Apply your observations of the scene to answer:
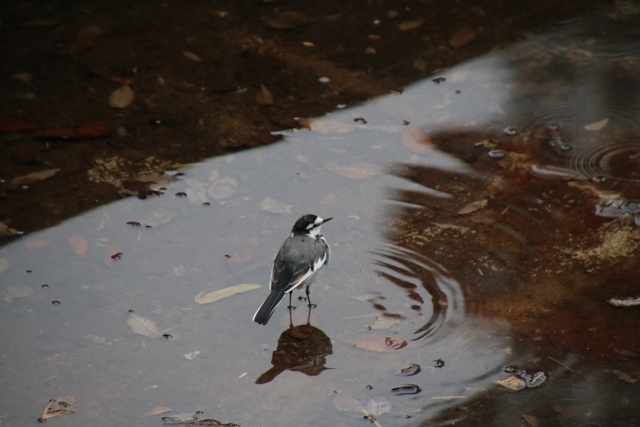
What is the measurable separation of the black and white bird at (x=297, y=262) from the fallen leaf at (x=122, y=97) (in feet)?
8.71

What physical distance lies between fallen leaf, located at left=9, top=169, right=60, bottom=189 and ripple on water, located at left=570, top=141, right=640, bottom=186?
14.4 ft

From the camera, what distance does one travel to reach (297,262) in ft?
17.5

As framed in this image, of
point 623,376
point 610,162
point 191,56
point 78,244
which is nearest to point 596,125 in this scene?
point 610,162

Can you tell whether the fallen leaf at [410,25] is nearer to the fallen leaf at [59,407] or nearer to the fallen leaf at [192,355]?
the fallen leaf at [192,355]

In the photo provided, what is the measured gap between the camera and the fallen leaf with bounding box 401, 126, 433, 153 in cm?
692

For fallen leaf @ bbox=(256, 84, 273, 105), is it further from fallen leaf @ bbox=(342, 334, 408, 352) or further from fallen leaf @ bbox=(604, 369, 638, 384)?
fallen leaf @ bbox=(604, 369, 638, 384)

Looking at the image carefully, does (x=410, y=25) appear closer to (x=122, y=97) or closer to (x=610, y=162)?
(x=610, y=162)

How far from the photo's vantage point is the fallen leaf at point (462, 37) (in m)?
8.27

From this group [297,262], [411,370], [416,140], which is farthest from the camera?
[416,140]

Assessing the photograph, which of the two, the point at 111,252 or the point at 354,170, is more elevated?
the point at 354,170

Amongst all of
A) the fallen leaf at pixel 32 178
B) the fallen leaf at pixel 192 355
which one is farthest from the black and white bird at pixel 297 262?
the fallen leaf at pixel 32 178

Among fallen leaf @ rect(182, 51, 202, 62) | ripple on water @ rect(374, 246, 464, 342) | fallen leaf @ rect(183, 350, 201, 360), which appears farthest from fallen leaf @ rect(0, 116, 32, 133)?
ripple on water @ rect(374, 246, 464, 342)

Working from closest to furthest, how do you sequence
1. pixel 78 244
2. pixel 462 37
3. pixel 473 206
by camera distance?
pixel 78 244 < pixel 473 206 < pixel 462 37

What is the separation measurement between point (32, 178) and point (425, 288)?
133 inches
